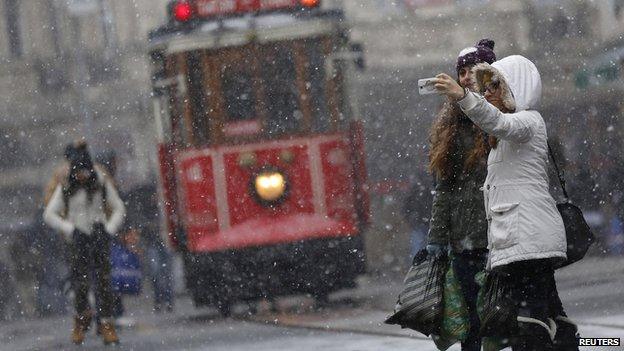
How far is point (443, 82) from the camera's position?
5.82 m

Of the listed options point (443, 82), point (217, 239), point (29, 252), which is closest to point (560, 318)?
point (443, 82)

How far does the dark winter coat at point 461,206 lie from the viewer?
681 cm

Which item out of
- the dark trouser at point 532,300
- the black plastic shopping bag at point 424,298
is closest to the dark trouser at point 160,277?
the black plastic shopping bag at point 424,298

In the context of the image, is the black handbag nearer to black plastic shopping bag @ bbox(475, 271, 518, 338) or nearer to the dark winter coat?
black plastic shopping bag @ bbox(475, 271, 518, 338)

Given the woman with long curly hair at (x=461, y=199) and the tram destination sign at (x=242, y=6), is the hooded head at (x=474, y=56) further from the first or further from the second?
the tram destination sign at (x=242, y=6)

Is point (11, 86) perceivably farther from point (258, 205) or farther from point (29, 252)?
point (258, 205)

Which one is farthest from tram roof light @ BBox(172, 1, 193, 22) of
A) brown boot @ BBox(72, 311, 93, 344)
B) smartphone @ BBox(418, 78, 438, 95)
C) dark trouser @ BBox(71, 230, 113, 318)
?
smartphone @ BBox(418, 78, 438, 95)

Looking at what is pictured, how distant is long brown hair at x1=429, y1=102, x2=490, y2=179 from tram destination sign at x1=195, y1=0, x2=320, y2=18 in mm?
6892

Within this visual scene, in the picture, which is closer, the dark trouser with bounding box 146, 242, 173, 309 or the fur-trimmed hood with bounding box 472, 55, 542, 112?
the fur-trimmed hood with bounding box 472, 55, 542, 112

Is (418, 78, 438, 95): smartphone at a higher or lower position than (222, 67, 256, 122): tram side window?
higher

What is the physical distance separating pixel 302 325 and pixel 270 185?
2090 millimetres

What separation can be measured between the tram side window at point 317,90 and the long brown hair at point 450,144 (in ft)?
22.5

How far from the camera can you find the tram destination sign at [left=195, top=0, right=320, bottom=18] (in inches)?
536

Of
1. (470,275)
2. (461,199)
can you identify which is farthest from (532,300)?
(461,199)
